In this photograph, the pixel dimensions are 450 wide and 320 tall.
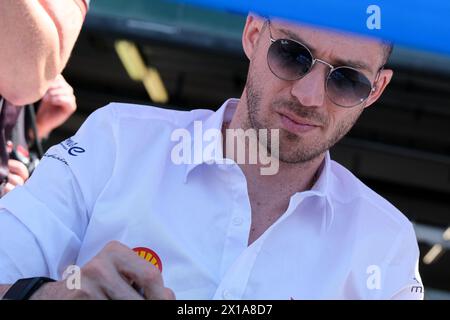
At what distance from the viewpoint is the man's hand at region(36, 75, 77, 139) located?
1823 millimetres

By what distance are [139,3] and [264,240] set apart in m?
2.86

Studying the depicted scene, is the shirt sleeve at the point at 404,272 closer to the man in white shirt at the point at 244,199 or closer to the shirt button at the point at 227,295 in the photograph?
the man in white shirt at the point at 244,199

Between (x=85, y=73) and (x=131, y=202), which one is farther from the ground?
(x=131, y=202)

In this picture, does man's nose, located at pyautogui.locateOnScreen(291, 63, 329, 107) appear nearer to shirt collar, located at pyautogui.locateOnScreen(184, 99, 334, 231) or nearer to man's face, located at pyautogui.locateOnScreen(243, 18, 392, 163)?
man's face, located at pyautogui.locateOnScreen(243, 18, 392, 163)

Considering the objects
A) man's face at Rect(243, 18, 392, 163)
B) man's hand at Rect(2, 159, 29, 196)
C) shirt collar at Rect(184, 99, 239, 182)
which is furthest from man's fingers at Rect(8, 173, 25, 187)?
man's face at Rect(243, 18, 392, 163)

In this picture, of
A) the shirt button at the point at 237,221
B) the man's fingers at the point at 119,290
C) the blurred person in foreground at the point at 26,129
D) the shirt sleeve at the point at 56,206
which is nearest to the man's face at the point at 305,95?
the shirt button at the point at 237,221

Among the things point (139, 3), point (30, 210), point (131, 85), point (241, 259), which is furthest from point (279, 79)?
point (131, 85)

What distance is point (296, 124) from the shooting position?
4.65ft

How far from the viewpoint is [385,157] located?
7520mm

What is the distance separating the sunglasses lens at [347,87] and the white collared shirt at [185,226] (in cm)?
18

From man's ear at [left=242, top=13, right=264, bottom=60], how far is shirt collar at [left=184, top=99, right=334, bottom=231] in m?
0.12
